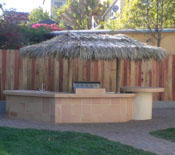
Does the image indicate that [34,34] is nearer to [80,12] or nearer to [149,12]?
[149,12]

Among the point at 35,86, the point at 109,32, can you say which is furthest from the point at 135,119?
the point at 109,32

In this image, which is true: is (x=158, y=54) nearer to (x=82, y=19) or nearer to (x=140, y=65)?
(x=140, y=65)

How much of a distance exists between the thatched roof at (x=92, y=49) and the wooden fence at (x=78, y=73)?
2.04m

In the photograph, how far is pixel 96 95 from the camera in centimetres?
1018

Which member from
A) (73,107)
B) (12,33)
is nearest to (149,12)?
(12,33)

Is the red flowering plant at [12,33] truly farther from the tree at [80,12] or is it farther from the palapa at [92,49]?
the tree at [80,12]

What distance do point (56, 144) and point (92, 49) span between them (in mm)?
3618

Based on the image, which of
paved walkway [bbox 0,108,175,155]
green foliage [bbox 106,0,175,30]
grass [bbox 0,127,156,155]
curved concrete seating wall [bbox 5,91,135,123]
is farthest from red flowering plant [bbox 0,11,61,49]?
grass [bbox 0,127,156,155]

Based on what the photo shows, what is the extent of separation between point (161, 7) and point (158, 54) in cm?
597

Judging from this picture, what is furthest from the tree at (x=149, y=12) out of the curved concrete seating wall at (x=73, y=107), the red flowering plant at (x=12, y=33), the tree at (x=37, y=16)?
the tree at (x=37, y=16)

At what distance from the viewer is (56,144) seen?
23.6 ft

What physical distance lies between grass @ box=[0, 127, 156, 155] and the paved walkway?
0.58m

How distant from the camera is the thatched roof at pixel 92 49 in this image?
9930mm

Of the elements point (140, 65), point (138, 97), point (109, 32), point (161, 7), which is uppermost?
point (161, 7)
